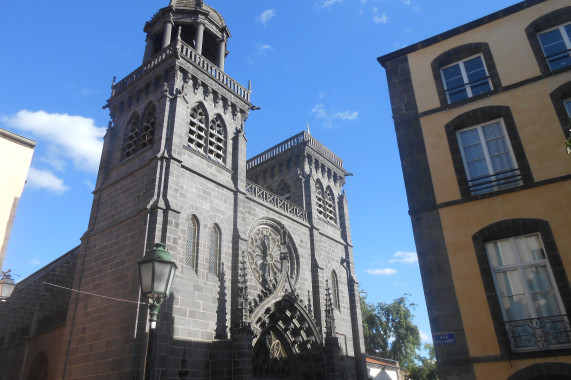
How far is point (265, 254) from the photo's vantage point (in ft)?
62.7

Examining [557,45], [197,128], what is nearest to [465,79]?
[557,45]

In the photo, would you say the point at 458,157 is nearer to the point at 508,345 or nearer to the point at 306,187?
the point at 508,345

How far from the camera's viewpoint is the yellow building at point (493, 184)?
8250 mm

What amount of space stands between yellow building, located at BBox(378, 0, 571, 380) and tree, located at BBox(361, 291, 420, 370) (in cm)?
2899

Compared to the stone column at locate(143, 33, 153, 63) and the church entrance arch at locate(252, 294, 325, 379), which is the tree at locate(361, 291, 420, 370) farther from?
the stone column at locate(143, 33, 153, 63)

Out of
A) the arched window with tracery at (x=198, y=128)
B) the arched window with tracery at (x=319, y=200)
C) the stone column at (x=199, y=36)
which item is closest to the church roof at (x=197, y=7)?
the stone column at (x=199, y=36)

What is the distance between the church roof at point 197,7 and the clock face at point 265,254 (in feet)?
35.7

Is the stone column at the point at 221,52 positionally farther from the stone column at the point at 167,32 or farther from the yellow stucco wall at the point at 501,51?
the yellow stucco wall at the point at 501,51

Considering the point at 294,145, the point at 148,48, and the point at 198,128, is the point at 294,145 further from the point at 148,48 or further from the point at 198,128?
the point at 148,48

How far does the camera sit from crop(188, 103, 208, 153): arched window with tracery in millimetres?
17625

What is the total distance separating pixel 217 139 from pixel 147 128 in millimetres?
3018

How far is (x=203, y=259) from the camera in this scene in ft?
50.6

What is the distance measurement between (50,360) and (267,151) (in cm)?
1563

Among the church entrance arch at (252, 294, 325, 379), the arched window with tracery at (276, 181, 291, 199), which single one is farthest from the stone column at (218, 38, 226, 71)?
the church entrance arch at (252, 294, 325, 379)
